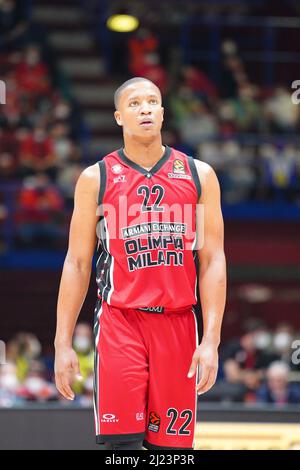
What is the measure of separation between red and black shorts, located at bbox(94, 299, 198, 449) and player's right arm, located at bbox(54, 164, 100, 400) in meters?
0.14

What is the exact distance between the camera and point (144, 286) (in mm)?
5402

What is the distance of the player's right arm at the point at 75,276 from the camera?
5.41 meters

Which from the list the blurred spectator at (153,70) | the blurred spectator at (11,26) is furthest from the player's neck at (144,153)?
the blurred spectator at (11,26)

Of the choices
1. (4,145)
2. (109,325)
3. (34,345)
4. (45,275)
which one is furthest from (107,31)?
(109,325)

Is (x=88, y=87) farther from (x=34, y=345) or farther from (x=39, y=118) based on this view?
(x=34, y=345)

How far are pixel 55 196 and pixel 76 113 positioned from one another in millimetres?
3343

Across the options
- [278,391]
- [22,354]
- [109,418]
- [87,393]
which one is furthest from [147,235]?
[22,354]

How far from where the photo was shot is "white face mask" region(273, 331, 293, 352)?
1443cm

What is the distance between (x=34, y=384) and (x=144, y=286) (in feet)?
21.9

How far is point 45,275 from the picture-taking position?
53.2 ft

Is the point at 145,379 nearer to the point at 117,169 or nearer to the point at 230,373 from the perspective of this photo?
the point at 117,169

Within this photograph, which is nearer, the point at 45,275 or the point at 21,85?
the point at 45,275

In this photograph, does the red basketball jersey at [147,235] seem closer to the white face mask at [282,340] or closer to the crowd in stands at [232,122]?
the white face mask at [282,340]
